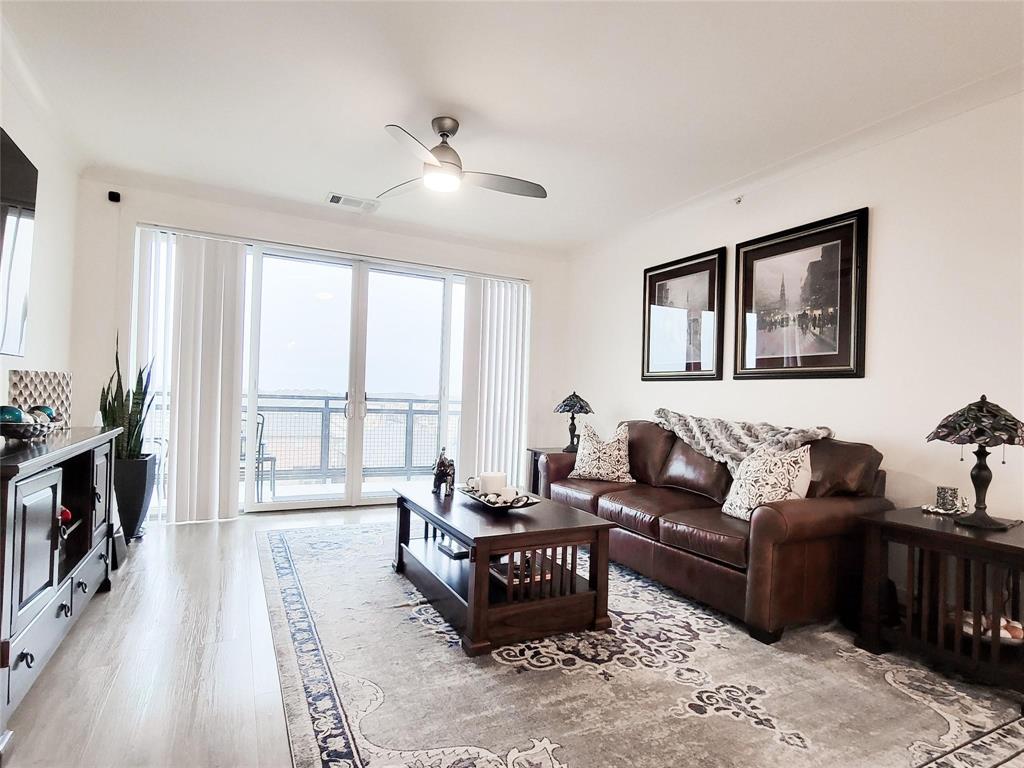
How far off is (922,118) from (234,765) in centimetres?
405

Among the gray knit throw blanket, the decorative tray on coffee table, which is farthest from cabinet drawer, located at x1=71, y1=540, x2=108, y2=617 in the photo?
the gray knit throw blanket

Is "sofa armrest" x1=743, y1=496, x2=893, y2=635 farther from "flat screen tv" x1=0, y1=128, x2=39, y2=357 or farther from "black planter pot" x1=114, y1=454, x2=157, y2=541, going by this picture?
"black planter pot" x1=114, y1=454, x2=157, y2=541

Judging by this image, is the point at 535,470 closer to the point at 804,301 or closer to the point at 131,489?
the point at 804,301

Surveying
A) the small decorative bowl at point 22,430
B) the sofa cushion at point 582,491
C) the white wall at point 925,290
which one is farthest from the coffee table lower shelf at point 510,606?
the white wall at point 925,290

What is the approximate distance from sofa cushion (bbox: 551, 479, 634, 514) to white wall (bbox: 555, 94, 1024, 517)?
1.06 meters

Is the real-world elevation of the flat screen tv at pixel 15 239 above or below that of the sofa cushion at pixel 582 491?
above

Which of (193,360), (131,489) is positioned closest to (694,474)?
(131,489)

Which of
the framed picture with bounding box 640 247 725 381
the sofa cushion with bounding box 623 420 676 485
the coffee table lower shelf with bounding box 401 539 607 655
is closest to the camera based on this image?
the coffee table lower shelf with bounding box 401 539 607 655

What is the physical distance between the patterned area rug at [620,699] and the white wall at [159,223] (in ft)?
8.93

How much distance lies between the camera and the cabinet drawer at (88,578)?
90.8 inches

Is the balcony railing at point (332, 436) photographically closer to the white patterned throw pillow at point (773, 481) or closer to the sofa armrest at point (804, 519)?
the white patterned throw pillow at point (773, 481)

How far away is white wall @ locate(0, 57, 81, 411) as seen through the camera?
2.73m

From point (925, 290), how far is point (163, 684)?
3889 millimetres

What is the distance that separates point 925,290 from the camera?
2.85 metres
